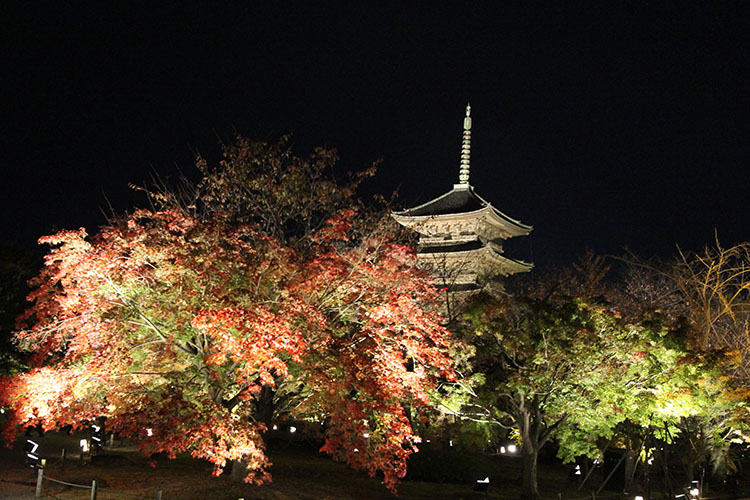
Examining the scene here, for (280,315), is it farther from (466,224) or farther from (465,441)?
(466,224)

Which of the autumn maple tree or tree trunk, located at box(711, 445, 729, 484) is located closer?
the autumn maple tree

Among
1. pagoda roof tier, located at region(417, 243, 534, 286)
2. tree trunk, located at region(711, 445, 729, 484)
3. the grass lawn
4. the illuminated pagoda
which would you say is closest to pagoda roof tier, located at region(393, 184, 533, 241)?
the illuminated pagoda

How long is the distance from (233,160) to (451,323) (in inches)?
317

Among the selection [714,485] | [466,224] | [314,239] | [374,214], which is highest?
[466,224]

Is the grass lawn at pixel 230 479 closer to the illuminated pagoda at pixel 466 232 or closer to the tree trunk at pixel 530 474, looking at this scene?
the tree trunk at pixel 530 474

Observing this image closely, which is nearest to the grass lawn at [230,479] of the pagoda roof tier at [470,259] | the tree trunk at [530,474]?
the tree trunk at [530,474]

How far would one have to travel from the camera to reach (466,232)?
3256cm

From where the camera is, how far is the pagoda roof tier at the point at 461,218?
3191cm

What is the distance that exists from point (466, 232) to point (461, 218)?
0.81 metres

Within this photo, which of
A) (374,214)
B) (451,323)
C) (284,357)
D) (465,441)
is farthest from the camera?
(451,323)

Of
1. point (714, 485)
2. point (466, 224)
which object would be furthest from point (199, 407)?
point (466, 224)

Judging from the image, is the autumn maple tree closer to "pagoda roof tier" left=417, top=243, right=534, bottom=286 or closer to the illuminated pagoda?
the illuminated pagoda

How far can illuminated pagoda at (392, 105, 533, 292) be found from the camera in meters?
31.1

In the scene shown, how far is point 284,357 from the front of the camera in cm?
1126
